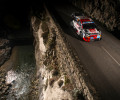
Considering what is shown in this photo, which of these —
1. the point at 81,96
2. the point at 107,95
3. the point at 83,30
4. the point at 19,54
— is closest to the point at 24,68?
the point at 19,54

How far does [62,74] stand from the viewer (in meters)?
14.1

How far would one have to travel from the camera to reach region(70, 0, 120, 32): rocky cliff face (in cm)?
1873

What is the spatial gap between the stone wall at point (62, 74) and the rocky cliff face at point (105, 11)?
865 centimetres

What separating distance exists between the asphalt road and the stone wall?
3.30 ft

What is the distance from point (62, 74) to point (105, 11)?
13.7 meters

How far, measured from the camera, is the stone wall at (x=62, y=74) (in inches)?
401

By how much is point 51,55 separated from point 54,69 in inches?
117

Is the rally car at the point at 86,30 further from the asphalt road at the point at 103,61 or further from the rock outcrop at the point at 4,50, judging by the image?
the rock outcrop at the point at 4,50

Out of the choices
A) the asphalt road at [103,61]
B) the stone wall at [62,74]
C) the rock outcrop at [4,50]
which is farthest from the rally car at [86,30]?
the rock outcrop at [4,50]

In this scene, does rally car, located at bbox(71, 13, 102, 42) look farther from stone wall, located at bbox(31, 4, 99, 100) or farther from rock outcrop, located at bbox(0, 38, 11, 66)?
rock outcrop, located at bbox(0, 38, 11, 66)

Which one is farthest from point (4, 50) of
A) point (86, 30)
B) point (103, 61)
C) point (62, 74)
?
point (103, 61)

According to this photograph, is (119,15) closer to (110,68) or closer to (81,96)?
(110,68)

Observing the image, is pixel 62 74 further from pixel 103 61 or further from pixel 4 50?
pixel 4 50

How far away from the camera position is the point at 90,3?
1027 inches
